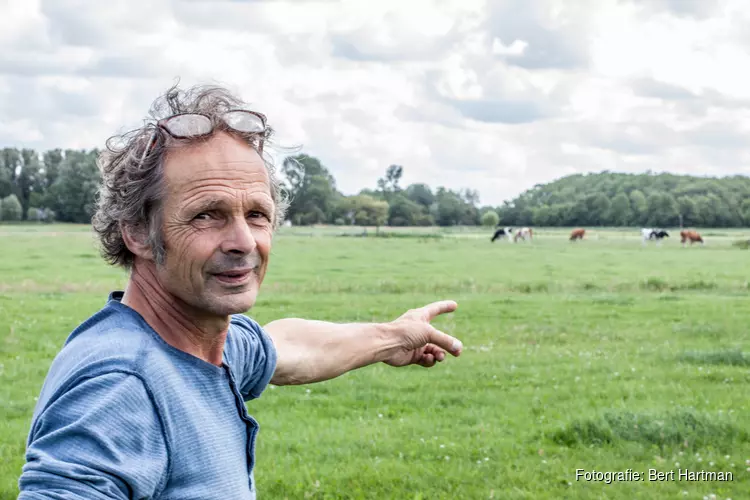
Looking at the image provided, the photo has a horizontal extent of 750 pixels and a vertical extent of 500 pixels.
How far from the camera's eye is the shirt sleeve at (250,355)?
3.11 m

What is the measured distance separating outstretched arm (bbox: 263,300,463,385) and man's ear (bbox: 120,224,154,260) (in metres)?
1.07

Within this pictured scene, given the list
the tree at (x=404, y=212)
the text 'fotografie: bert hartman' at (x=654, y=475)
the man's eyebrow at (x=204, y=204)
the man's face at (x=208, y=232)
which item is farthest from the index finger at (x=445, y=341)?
the tree at (x=404, y=212)

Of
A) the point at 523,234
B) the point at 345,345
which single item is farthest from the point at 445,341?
the point at 523,234

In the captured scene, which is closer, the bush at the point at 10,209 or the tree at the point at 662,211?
the bush at the point at 10,209

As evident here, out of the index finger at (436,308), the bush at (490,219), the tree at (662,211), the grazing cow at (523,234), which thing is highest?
the tree at (662,211)

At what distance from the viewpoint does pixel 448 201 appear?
14012 cm

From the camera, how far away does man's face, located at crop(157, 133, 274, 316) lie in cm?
256

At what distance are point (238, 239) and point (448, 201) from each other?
138371 mm

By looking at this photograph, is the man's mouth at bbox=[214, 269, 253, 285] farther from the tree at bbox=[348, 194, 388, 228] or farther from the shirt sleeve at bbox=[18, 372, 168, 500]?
the tree at bbox=[348, 194, 388, 228]

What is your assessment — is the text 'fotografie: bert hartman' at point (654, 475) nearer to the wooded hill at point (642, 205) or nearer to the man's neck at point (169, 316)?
the man's neck at point (169, 316)

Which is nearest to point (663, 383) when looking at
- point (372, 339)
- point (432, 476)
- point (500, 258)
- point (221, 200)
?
point (432, 476)

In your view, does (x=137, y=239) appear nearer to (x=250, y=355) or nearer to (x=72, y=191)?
(x=250, y=355)

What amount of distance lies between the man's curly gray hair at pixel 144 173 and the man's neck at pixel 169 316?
0.10 metres

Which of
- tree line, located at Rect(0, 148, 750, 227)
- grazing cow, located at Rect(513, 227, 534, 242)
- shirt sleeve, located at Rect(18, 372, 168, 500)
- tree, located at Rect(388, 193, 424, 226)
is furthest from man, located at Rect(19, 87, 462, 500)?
tree, located at Rect(388, 193, 424, 226)
